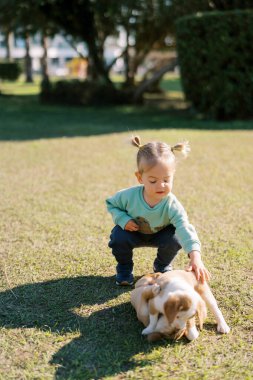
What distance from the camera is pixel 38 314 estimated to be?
9.71ft

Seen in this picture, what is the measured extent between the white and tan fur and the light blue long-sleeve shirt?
1.29 feet

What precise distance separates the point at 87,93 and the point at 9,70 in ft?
51.8

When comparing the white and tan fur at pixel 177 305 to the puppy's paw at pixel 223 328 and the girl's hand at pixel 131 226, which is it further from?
the girl's hand at pixel 131 226

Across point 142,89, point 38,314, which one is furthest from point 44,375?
point 142,89

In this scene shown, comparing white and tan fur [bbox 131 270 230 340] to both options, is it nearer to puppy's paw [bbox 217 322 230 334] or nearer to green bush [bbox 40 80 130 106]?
puppy's paw [bbox 217 322 230 334]

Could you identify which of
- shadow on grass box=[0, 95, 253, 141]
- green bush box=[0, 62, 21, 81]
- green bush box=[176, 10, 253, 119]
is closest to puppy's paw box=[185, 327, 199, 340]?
shadow on grass box=[0, 95, 253, 141]

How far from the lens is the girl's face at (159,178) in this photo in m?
2.97

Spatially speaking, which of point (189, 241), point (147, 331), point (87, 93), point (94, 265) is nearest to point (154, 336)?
point (147, 331)

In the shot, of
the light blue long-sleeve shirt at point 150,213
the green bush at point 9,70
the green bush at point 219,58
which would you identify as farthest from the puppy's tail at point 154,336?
the green bush at point 9,70

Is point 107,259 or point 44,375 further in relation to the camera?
point 107,259

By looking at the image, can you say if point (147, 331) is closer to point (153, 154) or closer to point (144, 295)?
point (144, 295)

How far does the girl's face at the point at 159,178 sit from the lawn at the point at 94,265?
686mm

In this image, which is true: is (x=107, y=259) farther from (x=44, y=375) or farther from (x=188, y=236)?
(x=44, y=375)

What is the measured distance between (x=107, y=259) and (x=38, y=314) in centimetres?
92
